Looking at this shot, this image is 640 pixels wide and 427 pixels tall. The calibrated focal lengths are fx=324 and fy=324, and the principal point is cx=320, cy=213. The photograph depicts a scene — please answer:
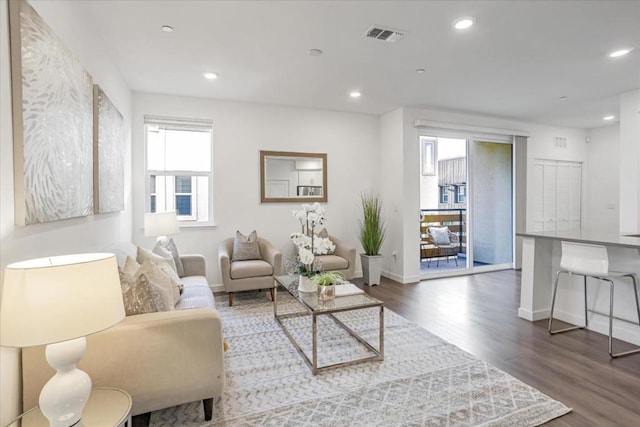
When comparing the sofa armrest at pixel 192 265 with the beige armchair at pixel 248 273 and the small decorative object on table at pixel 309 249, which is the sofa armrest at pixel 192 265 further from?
the small decorative object on table at pixel 309 249

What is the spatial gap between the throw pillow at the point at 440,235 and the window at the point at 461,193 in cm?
61

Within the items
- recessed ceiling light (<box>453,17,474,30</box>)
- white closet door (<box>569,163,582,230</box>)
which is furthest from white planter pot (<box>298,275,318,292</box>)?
white closet door (<box>569,163,582,230</box>)

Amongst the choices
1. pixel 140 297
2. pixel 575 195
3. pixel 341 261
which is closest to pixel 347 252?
pixel 341 261

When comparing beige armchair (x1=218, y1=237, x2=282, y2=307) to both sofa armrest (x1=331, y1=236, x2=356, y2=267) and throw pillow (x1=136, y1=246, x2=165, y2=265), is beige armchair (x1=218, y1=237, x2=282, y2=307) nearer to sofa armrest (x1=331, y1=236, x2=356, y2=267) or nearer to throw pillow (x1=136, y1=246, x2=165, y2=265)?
throw pillow (x1=136, y1=246, x2=165, y2=265)

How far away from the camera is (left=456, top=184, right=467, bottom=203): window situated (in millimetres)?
5762

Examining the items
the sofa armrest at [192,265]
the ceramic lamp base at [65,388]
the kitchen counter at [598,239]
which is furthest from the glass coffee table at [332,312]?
the kitchen counter at [598,239]

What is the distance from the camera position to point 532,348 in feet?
9.23

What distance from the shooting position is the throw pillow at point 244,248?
4383 mm

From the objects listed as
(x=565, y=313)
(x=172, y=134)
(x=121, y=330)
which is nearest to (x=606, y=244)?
(x=565, y=313)

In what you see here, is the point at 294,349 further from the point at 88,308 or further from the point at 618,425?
the point at 618,425

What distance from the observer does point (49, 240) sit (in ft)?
5.83

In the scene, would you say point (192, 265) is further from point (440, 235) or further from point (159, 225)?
point (440, 235)

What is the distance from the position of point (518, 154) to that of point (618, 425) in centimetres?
503

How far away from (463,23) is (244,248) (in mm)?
3467
